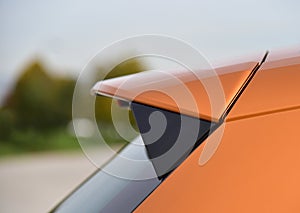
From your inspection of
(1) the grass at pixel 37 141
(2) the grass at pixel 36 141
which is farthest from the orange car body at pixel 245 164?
(1) the grass at pixel 37 141

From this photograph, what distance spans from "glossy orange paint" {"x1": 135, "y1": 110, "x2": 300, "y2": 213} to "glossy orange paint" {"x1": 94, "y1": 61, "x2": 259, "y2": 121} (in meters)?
0.07

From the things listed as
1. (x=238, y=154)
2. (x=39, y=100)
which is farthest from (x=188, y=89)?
(x=39, y=100)

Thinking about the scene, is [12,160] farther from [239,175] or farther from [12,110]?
[239,175]

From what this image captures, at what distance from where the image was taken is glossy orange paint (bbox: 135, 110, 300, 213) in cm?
112

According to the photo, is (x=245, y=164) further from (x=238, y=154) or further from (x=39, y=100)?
(x=39, y=100)

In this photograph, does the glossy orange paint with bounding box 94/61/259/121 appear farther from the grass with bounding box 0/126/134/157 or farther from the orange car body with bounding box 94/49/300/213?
the grass with bounding box 0/126/134/157

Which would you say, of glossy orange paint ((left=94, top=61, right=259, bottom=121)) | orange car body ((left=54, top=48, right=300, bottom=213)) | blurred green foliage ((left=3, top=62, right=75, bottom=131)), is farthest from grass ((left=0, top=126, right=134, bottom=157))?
orange car body ((left=54, top=48, right=300, bottom=213))

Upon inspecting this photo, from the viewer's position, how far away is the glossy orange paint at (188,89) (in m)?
1.16

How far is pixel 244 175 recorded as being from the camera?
1.12 meters

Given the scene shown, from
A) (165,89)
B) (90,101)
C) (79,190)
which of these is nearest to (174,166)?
(165,89)

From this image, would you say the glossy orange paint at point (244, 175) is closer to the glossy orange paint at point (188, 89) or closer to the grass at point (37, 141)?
the glossy orange paint at point (188, 89)

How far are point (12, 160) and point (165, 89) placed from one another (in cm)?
1238

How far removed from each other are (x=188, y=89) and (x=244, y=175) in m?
0.24

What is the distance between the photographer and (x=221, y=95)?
1.18m
